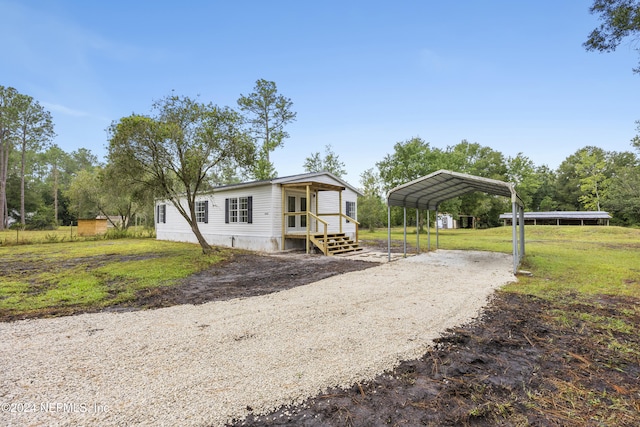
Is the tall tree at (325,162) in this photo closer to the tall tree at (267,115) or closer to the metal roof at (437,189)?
the tall tree at (267,115)

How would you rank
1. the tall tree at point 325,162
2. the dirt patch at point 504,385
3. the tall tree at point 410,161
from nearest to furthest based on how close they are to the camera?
the dirt patch at point 504,385, the tall tree at point 410,161, the tall tree at point 325,162

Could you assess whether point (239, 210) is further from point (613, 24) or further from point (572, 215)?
point (572, 215)

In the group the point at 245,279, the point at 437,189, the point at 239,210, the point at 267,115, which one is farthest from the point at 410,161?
the point at 245,279

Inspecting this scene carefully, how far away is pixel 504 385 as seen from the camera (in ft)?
8.18

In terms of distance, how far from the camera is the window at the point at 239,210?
13.6 m

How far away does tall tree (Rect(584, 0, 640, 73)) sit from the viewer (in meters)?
7.12

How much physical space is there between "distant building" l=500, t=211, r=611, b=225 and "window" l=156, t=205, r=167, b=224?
35.5m

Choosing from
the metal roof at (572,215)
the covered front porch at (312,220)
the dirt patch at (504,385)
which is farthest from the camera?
the metal roof at (572,215)

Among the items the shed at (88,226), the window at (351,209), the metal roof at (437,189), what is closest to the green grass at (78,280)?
the metal roof at (437,189)

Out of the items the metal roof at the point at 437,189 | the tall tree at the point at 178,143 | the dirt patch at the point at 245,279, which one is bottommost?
the dirt patch at the point at 245,279

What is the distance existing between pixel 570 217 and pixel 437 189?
33.7 m

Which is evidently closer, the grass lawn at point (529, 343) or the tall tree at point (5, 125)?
the grass lawn at point (529, 343)

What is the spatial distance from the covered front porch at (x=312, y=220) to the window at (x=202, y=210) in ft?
17.2

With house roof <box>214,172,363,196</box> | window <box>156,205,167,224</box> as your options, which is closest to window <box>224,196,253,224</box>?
house roof <box>214,172,363,196</box>
